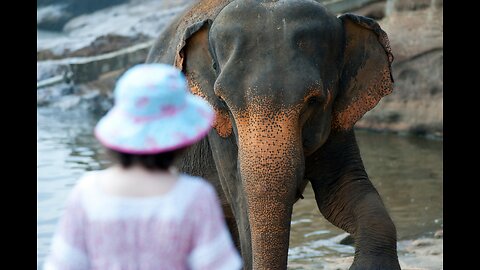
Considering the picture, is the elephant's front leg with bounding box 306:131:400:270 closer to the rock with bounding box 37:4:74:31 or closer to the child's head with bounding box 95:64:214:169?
the child's head with bounding box 95:64:214:169

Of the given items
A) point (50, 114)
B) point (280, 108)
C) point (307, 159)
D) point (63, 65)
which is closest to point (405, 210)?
point (307, 159)

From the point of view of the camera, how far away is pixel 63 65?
16.5 meters

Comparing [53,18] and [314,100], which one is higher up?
[314,100]

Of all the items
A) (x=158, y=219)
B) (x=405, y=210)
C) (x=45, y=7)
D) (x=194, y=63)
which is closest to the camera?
(x=158, y=219)

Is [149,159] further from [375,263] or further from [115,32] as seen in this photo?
[115,32]

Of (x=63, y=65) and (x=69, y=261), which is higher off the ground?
(x=69, y=261)

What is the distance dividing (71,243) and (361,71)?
9.14ft

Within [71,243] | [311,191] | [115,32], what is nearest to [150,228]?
[71,243]

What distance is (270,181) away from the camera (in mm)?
4305

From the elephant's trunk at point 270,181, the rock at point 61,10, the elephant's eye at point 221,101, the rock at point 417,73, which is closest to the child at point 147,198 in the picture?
the elephant's trunk at point 270,181

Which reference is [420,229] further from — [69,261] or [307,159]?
[69,261]

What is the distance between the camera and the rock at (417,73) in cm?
1220

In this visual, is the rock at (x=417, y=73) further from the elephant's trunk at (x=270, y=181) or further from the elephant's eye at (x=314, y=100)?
the elephant's trunk at (x=270, y=181)

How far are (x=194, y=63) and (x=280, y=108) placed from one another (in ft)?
2.49
